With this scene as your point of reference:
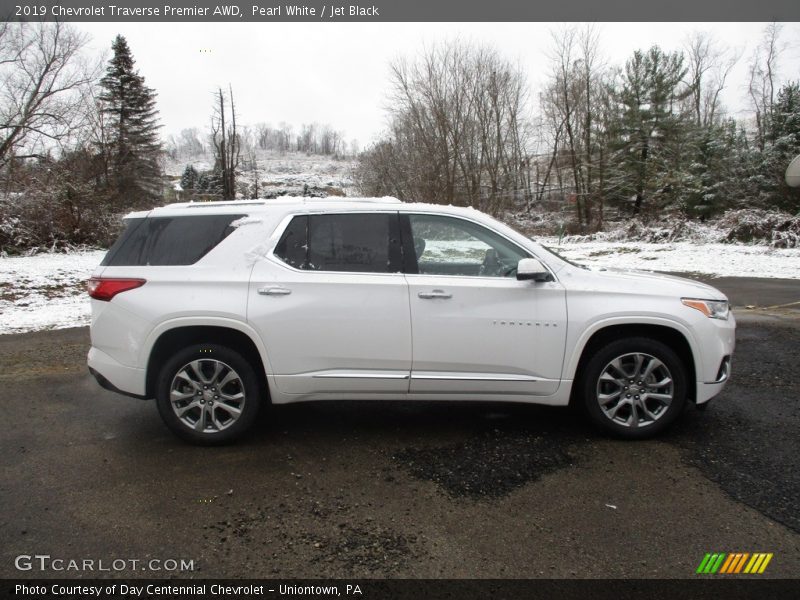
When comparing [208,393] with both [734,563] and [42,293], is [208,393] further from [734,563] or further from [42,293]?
[42,293]

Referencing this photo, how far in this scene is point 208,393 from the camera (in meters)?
3.93

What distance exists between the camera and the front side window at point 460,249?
400 cm

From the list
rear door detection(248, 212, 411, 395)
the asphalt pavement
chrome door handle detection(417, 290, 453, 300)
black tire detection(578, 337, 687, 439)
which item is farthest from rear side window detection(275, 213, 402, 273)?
black tire detection(578, 337, 687, 439)

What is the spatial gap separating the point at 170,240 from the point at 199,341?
80cm

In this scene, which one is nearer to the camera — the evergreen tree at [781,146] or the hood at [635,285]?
the hood at [635,285]

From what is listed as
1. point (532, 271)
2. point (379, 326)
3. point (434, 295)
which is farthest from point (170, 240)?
point (532, 271)

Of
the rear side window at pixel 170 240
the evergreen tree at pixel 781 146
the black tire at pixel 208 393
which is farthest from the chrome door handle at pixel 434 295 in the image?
the evergreen tree at pixel 781 146

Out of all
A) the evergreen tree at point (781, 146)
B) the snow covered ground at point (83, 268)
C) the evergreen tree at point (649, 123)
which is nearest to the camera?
the snow covered ground at point (83, 268)

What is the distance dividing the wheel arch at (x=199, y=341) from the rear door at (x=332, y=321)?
0.17m

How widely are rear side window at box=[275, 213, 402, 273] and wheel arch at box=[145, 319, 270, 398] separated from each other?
2.24 ft
